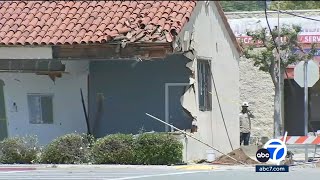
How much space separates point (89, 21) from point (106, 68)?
1480 millimetres

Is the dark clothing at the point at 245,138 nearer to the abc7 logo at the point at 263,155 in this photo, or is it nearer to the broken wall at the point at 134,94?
the broken wall at the point at 134,94

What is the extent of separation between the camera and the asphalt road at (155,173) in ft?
52.2

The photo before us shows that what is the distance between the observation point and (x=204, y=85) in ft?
74.4

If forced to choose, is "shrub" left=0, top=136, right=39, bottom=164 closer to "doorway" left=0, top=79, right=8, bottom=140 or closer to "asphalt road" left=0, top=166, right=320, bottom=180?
"asphalt road" left=0, top=166, right=320, bottom=180

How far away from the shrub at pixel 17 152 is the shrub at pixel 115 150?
6.29 ft

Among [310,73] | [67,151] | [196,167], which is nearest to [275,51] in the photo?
[310,73]

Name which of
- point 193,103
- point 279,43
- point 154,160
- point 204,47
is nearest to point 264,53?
point 279,43

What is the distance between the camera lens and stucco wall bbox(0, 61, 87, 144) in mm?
21828

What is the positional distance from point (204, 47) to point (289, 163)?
16.8 feet

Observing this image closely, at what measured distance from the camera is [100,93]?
2156 centimetres

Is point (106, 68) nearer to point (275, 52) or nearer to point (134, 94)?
point (134, 94)

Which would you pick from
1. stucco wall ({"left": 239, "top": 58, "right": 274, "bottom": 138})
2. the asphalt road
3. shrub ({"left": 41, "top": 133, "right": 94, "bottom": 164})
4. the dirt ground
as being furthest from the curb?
stucco wall ({"left": 239, "top": 58, "right": 274, "bottom": 138})

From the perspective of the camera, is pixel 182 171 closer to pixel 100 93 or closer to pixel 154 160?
pixel 154 160

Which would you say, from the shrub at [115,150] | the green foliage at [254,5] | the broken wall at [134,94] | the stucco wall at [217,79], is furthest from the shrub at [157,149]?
the green foliage at [254,5]
